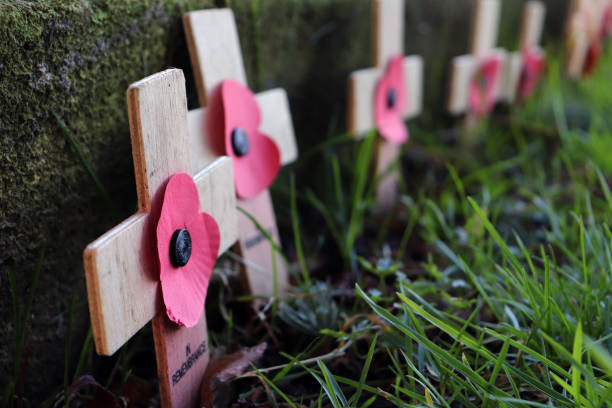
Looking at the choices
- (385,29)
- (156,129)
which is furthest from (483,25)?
(156,129)

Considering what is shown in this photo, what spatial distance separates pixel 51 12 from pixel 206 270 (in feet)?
1.28

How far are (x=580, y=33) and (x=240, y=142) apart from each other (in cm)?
155

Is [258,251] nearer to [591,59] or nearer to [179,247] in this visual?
[179,247]

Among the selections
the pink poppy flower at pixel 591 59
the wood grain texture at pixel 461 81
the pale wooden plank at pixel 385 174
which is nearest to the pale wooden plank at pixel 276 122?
the pale wooden plank at pixel 385 174

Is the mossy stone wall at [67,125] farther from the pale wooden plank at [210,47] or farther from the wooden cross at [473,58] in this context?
the wooden cross at [473,58]

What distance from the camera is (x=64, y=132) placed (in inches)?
29.5

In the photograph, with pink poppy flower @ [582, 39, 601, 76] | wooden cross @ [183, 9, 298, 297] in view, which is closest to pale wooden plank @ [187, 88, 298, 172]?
wooden cross @ [183, 9, 298, 297]

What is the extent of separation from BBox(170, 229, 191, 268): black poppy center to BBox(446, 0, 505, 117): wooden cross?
1.04 meters

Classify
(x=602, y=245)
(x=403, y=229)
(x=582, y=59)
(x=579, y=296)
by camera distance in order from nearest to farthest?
(x=579, y=296) < (x=602, y=245) < (x=403, y=229) < (x=582, y=59)

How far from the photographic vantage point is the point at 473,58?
1.53m

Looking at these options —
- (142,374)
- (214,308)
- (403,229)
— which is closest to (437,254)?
(403,229)

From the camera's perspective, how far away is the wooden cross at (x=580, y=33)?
1921mm

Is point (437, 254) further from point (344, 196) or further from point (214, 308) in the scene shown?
point (214, 308)

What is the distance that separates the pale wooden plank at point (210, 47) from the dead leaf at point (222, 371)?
0.40m
